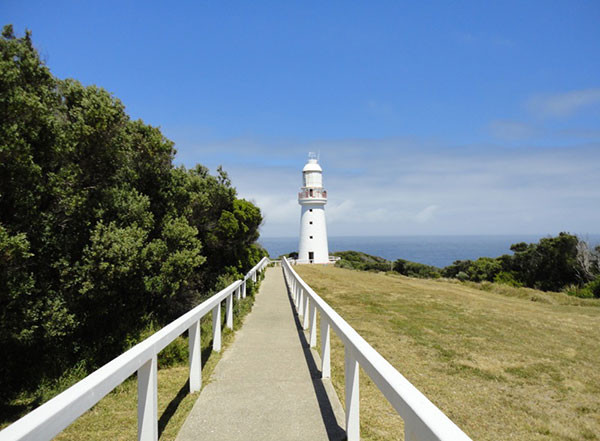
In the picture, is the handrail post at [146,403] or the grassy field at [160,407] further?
the grassy field at [160,407]

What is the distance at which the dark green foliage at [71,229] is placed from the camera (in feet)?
24.2

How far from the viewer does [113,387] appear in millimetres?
2307

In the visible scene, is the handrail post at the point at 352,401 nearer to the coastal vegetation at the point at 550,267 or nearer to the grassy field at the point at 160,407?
the grassy field at the point at 160,407

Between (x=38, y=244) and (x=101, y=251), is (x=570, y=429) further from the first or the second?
(x=38, y=244)

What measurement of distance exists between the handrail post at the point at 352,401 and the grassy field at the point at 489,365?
1.46 feet

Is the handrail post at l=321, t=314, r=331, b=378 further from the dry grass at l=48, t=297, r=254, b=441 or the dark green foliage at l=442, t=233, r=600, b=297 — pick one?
the dark green foliage at l=442, t=233, r=600, b=297

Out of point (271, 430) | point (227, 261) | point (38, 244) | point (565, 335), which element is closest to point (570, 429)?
point (271, 430)

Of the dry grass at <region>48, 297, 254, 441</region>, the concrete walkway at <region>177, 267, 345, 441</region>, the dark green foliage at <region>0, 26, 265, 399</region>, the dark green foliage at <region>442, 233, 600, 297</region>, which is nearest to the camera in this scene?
the concrete walkway at <region>177, 267, 345, 441</region>

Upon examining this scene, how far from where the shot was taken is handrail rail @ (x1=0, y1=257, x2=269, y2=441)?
5.25 ft

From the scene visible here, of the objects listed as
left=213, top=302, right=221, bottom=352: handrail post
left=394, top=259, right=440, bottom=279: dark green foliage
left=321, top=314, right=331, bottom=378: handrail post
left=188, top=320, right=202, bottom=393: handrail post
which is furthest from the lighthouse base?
left=188, top=320, right=202, bottom=393: handrail post

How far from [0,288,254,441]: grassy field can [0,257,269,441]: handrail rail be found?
38 centimetres

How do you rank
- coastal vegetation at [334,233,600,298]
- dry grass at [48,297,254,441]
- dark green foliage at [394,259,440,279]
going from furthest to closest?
dark green foliage at [394,259,440,279], coastal vegetation at [334,233,600,298], dry grass at [48,297,254,441]

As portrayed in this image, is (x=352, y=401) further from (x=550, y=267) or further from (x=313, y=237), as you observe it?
(x=313, y=237)

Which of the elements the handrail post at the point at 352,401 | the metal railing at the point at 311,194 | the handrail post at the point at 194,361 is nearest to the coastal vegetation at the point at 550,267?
the metal railing at the point at 311,194
